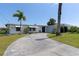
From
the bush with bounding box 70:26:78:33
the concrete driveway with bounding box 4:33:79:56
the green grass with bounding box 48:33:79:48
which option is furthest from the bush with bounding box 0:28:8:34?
the bush with bounding box 70:26:78:33

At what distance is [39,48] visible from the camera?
20.9 ft

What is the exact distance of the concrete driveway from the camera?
5.78m

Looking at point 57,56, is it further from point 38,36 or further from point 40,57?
point 38,36

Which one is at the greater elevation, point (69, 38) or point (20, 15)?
point (20, 15)

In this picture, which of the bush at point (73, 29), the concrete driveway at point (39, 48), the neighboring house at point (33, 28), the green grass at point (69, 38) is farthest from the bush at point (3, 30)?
the bush at point (73, 29)

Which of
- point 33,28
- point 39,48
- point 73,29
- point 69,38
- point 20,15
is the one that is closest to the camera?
point 39,48

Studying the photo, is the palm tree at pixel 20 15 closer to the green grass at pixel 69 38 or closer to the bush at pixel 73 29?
the green grass at pixel 69 38

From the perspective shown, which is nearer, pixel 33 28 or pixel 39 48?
pixel 39 48

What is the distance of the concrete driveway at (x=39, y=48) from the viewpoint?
5.78 meters

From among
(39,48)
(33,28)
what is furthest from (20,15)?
(39,48)

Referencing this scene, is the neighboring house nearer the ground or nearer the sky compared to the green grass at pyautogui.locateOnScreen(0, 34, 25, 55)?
nearer the sky

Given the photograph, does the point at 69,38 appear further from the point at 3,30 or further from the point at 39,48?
the point at 3,30

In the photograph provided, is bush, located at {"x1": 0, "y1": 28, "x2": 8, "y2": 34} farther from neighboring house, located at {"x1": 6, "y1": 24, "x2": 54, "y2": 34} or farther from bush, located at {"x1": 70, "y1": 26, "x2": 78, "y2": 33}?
bush, located at {"x1": 70, "y1": 26, "x2": 78, "y2": 33}

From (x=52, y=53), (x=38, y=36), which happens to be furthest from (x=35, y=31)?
(x=52, y=53)
